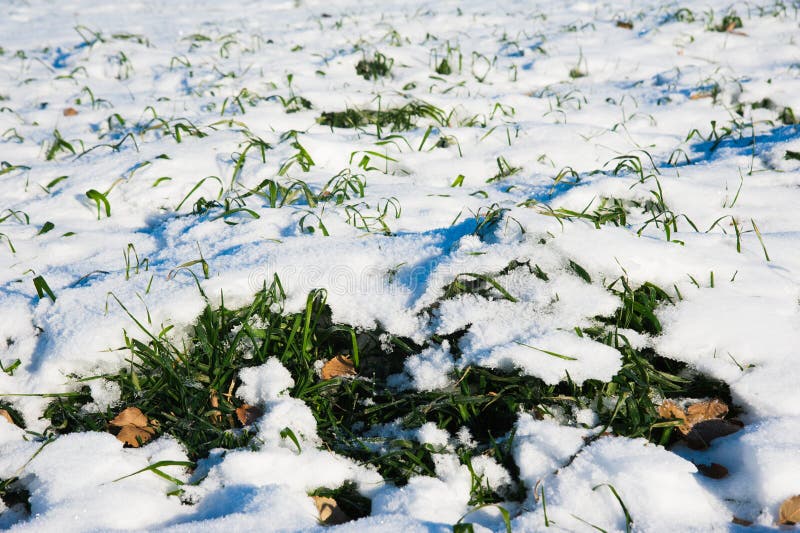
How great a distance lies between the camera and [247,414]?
1.71 m

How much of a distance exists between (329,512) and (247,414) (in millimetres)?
443

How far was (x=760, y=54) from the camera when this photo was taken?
454 cm

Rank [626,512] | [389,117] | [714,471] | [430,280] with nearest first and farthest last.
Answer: [626,512]
[714,471]
[430,280]
[389,117]

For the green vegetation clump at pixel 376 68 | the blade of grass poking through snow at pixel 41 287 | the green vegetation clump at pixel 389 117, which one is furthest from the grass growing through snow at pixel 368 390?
the green vegetation clump at pixel 376 68

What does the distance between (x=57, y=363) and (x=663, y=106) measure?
3.87 metres

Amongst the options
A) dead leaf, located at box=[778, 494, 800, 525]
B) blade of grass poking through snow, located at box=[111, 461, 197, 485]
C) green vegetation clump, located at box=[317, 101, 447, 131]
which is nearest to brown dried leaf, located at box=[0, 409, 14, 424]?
blade of grass poking through snow, located at box=[111, 461, 197, 485]

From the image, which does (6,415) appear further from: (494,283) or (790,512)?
(790,512)

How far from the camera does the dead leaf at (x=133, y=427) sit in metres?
1.65

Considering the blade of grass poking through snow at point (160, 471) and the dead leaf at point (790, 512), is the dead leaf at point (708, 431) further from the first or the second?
the blade of grass poking through snow at point (160, 471)

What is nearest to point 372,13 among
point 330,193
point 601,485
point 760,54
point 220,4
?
point 220,4

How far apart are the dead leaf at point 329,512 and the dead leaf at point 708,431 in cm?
102

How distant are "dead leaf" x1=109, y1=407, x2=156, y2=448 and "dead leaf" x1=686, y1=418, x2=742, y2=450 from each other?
164cm

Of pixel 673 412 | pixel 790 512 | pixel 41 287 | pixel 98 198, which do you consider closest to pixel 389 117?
pixel 98 198

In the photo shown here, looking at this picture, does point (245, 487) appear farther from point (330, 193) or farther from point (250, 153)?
point (250, 153)
